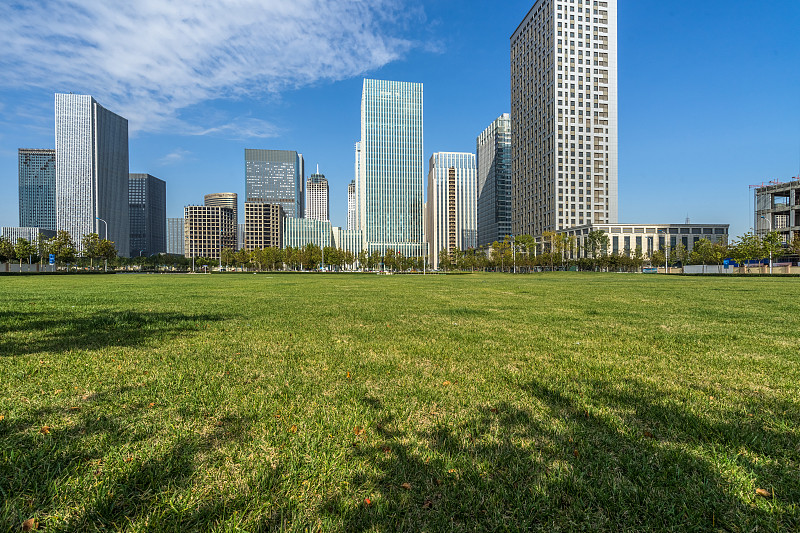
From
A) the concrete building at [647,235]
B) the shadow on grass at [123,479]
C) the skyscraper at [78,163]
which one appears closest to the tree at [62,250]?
the shadow on grass at [123,479]

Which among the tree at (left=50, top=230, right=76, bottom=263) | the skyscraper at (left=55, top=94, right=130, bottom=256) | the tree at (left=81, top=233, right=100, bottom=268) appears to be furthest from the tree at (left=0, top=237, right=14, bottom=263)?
the skyscraper at (left=55, top=94, right=130, bottom=256)

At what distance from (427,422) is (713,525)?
2006 mm

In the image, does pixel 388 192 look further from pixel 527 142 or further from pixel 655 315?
pixel 655 315

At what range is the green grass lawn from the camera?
226 cm

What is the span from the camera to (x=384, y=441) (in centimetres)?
310

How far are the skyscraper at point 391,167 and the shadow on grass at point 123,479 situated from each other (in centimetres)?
16170

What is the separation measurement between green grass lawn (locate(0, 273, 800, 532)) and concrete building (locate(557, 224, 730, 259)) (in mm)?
117274

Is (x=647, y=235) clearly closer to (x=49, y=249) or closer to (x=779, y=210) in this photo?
(x=779, y=210)

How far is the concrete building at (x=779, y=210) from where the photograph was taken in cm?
8688

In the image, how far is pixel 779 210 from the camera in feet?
293

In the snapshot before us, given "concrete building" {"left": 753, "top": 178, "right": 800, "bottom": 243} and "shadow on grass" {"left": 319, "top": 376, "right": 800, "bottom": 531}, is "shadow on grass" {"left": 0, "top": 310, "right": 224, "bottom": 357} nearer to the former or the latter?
"shadow on grass" {"left": 319, "top": 376, "right": 800, "bottom": 531}

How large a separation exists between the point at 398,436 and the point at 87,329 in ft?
26.6

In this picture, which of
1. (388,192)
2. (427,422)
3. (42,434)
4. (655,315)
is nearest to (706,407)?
(427,422)

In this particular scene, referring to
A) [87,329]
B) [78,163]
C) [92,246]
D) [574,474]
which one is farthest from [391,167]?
[574,474]
